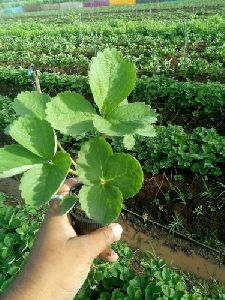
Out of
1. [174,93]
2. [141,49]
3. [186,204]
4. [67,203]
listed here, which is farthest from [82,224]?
[141,49]

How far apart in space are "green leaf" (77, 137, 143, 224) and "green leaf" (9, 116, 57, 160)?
112 mm

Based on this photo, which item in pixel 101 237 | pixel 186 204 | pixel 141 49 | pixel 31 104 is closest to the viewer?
pixel 31 104

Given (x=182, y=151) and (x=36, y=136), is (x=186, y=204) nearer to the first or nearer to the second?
(x=182, y=151)

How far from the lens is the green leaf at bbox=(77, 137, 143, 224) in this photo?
3.79 feet

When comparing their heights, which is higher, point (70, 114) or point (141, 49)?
point (70, 114)

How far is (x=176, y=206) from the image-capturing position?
416 cm

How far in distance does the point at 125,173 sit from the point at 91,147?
126mm

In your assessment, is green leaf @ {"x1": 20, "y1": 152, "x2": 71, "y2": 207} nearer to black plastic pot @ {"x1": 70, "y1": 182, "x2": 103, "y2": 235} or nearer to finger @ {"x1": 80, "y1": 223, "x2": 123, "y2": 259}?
black plastic pot @ {"x1": 70, "y1": 182, "x2": 103, "y2": 235}

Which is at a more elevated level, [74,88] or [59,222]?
[59,222]

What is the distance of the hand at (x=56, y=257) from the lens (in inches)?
61.8

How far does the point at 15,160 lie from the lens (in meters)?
1.18

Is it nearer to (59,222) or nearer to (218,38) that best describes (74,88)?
(218,38)

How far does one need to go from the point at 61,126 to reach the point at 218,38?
34.6 ft

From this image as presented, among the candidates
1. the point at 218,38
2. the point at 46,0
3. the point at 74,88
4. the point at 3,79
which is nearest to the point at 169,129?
the point at 74,88
